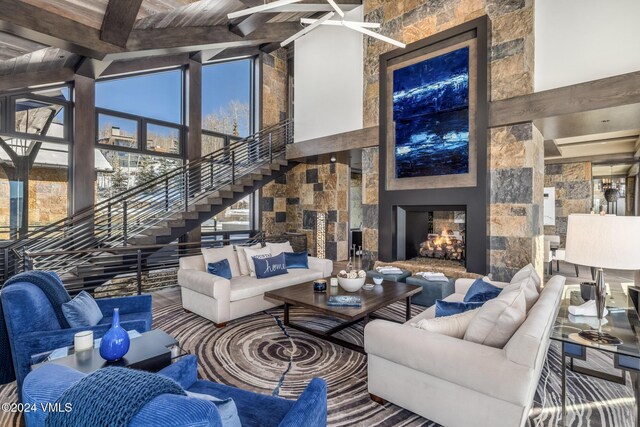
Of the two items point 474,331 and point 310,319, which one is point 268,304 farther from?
point 474,331

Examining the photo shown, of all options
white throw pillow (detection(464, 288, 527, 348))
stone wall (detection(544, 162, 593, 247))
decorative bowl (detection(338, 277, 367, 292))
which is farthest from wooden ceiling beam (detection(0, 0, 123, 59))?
stone wall (detection(544, 162, 593, 247))

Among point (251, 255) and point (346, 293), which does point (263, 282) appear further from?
point (346, 293)

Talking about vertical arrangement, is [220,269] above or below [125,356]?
above

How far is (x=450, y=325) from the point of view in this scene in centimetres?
212

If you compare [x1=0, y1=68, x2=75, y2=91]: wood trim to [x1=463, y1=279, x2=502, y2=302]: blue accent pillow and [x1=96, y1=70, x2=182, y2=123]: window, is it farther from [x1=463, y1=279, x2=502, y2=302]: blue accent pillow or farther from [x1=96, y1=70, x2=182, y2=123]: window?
[x1=463, y1=279, x2=502, y2=302]: blue accent pillow

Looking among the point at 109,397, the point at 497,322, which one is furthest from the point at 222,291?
the point at 109,397

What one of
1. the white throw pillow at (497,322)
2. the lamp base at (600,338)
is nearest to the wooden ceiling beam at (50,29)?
the white throw pillow at (497,322)

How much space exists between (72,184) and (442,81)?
20.9ft

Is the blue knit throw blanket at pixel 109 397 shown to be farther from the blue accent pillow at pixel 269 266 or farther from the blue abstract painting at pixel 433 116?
the blue abstract painting at pixel 433 116

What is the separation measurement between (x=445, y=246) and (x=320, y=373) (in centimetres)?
394

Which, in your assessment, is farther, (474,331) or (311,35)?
(311,35)

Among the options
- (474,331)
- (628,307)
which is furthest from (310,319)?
(628,307)

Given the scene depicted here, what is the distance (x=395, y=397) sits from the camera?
7.16 feet

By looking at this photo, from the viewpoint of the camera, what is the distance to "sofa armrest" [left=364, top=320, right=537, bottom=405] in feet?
5.59
